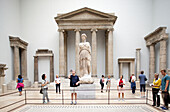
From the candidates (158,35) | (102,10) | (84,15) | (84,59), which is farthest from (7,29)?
(158,35)

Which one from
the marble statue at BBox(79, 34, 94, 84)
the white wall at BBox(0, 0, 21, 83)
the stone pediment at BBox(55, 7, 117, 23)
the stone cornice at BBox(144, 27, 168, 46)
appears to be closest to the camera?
the marble statue at BBox(79, 34, 94, 84)

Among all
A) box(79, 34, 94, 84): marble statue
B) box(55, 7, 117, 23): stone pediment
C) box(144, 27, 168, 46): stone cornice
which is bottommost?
box(79, 34, 94, 84): marble statue

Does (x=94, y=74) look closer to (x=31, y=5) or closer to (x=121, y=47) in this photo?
(x=121, y=47)

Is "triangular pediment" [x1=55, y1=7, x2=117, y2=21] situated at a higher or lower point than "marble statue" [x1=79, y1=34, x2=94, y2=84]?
higher

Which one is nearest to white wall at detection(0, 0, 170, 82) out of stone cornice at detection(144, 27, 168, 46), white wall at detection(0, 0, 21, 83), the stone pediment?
white wall at detection(0, 0, 21, 83)

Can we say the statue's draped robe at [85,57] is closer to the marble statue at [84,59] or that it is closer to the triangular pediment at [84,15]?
the marble statue at [84,59]

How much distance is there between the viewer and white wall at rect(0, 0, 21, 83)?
1770 centimetres

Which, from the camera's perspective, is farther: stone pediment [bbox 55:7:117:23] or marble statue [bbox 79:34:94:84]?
stone pediment [bbox 55:7:117:23]

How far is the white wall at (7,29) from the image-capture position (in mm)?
17695

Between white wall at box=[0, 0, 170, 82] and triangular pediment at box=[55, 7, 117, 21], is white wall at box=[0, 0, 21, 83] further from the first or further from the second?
triangular pediment at box=[55, 7, 117, 21]

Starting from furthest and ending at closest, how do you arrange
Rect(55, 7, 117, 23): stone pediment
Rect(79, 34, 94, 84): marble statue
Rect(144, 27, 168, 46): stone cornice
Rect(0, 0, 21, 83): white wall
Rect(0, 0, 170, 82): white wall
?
Rect(0, 0, 170, 82): white wall
Rect(55, 7, 117, 23): stone pediment
Rect(0, 0, 21, 83): white wall
Rect(144, 27, 168, 46): stone cornice
Rect(79, 34, 94, 84): marble statue

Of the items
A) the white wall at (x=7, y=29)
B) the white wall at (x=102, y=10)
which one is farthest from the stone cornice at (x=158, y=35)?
the white wall at (x=7, y=29)

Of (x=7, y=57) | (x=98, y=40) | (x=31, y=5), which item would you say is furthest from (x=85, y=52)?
(x=31, y=5)

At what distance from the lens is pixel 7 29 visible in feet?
63.3
